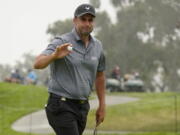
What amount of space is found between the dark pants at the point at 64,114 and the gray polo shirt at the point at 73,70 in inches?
2.9

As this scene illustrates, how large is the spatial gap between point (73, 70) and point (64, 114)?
445mm

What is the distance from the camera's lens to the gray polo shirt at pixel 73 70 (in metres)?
5.43

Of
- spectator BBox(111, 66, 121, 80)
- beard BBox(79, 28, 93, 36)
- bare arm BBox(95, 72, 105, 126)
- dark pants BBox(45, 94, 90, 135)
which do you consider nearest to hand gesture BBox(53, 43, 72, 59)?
beard BBox(79, 28, 93, 36)

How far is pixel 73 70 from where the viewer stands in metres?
5.44

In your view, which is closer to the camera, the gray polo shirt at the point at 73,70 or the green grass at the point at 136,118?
the gray polo shirt at the point at 73,70

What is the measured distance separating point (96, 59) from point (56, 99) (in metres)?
0.61

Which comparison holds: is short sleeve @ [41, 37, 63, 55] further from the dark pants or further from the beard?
the dark pants

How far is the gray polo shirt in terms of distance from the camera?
5434 millimetres

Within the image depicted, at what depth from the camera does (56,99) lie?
546 cm

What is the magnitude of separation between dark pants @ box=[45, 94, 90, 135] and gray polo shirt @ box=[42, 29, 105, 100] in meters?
0.07

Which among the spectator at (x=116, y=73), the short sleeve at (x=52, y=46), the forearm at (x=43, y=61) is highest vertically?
the short sleeve at (x=52, y=46)

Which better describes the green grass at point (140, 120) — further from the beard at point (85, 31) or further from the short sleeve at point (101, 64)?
the beard at point (85, 31)

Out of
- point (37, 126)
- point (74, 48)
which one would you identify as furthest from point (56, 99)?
point (37, 126)

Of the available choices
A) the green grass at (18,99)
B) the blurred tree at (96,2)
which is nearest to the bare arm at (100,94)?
the green grass at (18,99)
